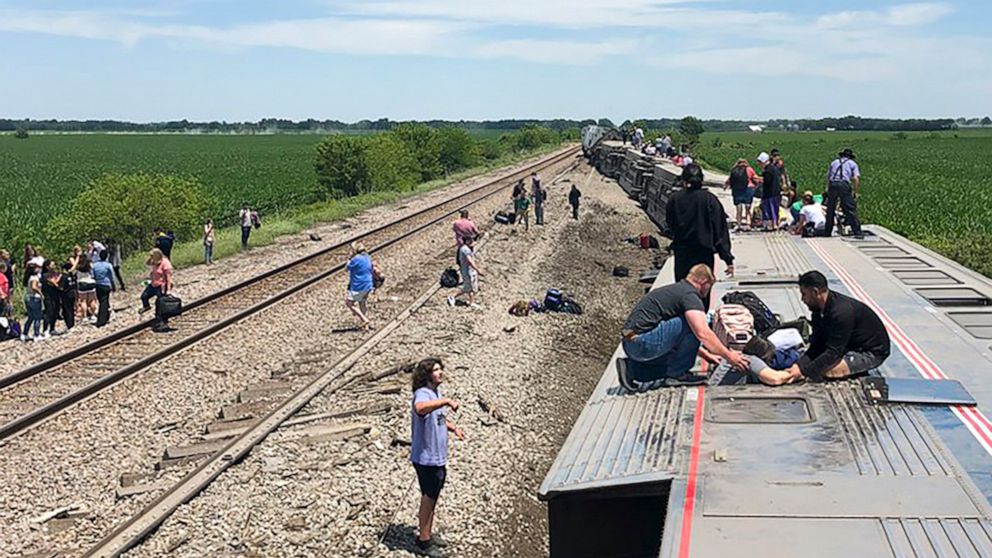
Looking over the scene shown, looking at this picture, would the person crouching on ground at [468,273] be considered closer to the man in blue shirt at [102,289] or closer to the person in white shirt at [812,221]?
the person in white shirt at [812,221]

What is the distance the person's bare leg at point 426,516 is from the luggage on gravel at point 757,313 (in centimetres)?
322

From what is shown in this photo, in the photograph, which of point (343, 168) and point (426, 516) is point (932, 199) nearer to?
point (343, 168)

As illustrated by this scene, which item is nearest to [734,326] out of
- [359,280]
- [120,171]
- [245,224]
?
[359,280]

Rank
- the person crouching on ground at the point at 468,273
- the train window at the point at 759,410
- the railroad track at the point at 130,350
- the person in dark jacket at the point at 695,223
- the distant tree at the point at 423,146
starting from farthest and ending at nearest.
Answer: the distant tree at the point at 423,146, the person crouching on ground at the point at 468,273, the railroad track at the point at 130,350, the person in dark jacket at the point at 695,223, the train window at the point at 759,410

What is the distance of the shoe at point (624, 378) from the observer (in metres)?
8.04

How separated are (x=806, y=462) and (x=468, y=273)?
42.2 feet

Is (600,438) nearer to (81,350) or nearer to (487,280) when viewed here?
(81,350)

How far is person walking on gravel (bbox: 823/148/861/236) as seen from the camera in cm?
1592

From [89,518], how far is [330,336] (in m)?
7.18

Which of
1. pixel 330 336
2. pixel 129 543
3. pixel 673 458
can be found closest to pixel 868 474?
pixel 673 458

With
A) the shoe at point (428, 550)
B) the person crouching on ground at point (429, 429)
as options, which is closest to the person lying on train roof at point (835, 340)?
the person crouching on ground at point (429, 429)

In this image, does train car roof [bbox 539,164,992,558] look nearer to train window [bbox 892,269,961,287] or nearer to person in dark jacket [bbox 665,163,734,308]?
person in dark jacket [bbox 665,163,734,308]

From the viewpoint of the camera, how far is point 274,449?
10.3 m

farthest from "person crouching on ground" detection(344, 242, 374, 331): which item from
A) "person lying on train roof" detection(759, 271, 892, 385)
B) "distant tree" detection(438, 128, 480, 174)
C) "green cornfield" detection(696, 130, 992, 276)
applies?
"distant tree" detection(438, 128, 480, 174)
